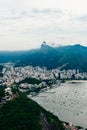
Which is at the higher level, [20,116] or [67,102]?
[20,116]

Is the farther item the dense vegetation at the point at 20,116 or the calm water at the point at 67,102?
the calm water at the point at 67,102

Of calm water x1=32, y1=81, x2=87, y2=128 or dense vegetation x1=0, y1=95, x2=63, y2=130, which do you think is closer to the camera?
dense vegetation x1=0, y1=95, x2=63, y2=130

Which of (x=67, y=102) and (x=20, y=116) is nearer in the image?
(x=20, y=116)

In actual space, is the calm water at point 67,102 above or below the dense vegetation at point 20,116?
below

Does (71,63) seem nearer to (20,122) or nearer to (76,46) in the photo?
(76,46)

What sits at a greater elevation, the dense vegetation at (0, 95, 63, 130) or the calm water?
the dense vegetation at (0, 95, 63, 130)
